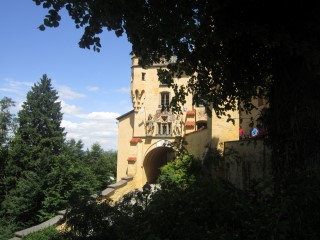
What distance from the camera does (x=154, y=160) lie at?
33.8 m

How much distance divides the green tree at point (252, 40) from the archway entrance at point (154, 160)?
79.3 ft

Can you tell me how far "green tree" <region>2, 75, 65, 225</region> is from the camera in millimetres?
27141

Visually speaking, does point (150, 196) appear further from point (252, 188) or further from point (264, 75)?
point (264, 75)

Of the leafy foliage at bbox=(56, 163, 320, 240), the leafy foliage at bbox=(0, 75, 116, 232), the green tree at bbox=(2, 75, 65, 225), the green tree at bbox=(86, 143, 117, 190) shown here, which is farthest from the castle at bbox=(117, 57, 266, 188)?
the leafy foliage at bbox=(56, 163, 320, 240)

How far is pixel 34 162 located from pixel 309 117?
2882cm

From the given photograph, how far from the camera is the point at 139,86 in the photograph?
31344mm

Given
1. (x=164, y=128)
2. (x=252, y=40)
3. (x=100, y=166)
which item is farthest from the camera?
(x=100, y=166)

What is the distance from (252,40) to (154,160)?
2864 cm

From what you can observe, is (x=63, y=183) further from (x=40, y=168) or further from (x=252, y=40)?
(x=252, y=40)

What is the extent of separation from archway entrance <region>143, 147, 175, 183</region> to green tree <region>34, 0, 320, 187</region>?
24164mm

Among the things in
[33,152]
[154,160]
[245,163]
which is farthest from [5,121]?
[245,163]

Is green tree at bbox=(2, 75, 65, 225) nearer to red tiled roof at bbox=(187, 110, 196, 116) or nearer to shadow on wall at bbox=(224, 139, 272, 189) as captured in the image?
red tiled roof at bbox=(187, 110, 196, 116)

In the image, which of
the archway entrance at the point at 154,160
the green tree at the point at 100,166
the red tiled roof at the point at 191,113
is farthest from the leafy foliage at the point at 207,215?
the green tree at the point at 100,166

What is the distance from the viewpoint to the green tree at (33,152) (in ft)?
89.0
